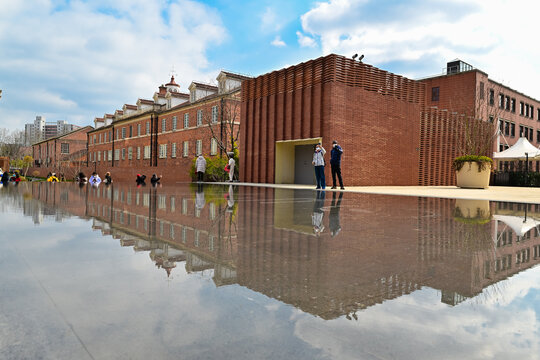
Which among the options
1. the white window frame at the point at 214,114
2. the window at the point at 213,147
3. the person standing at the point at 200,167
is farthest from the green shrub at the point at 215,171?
the white window frame at the point at 214,114

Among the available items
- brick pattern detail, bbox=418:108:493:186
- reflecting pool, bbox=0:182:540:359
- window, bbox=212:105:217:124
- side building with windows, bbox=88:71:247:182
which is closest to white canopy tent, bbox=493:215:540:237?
reflecting pool, bbox=0:182:540:359

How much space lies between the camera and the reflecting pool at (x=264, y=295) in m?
1.42

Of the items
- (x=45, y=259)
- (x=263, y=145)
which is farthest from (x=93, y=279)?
(x=263, y=145)

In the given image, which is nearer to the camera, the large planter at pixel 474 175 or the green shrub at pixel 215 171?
the large planter at pixel 474 175

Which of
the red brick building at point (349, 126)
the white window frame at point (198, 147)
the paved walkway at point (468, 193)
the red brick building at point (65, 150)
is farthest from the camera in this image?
the red brick building at point (65, 150)

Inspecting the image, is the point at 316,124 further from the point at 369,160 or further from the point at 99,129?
the point at 99,129

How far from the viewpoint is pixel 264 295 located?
6.40 feet

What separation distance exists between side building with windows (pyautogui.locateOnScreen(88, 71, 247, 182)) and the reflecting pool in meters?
24.2

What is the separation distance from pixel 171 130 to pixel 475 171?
103 ft

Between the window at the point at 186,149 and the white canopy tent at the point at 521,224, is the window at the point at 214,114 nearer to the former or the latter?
the window at the point at 186,149

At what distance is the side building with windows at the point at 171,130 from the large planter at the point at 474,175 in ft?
54.8

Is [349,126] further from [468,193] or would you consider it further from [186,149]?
[186,149]

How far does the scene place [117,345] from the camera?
138 centimetres

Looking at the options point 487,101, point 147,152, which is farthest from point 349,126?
point 147,152
